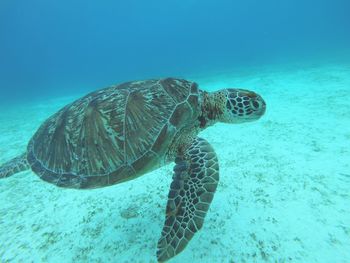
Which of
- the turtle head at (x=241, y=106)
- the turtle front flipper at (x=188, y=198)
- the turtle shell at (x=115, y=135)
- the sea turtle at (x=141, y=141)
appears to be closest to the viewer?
the turtle front flipper at (x=188, y=198)

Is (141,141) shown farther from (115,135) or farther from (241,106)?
(241,106)

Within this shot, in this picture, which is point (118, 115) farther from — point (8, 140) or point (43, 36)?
point (43, 36)

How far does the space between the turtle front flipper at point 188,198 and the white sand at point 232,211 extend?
2.14ft

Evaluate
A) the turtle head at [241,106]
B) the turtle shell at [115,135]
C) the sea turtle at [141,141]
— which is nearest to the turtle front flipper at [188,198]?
the sea turtle at [141,141]

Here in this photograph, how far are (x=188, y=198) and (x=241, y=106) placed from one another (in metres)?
1.75

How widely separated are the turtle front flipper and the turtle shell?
1.37 ft

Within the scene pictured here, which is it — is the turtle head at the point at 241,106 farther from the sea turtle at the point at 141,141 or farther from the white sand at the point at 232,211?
the white sand at the point at 232,211

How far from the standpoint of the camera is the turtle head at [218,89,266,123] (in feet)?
11.2

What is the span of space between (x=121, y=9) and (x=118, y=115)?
353ft

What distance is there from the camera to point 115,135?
292cm

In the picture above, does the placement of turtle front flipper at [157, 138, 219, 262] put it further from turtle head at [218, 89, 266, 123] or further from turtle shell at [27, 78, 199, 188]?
turtle head at [218, 89, 266, 123]

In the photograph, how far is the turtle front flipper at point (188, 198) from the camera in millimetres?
2263

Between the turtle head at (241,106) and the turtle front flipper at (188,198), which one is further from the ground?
the turtle head at (241,106)

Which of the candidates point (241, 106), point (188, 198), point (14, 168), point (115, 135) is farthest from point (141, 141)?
point (14, 168)
